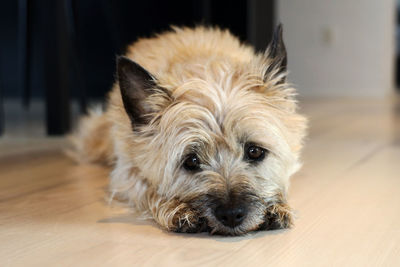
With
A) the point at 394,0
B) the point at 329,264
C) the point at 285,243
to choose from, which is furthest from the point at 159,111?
the point at 394,0

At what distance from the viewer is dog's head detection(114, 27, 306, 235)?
141cm

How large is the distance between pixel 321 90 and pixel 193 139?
5885 mm

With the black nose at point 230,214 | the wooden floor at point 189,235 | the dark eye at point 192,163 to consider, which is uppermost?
the dark eye at point 192,163

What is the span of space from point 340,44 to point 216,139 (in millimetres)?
5839

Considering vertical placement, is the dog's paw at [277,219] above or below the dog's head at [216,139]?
below

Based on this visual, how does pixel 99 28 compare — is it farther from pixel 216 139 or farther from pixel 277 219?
pixel 277 219

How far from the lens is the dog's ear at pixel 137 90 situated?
5.18ft

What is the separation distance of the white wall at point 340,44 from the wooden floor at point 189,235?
14.7 feet

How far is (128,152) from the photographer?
5.86 feet

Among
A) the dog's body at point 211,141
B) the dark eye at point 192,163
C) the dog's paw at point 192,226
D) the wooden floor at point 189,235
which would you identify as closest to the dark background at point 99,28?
the wooden floor at point 189,235

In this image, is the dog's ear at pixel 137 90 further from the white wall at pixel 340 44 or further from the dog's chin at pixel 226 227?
the white wall at pixel 340 44

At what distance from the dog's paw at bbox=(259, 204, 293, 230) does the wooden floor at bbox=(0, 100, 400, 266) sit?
0.09 ft

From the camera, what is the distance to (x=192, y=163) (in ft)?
5.00

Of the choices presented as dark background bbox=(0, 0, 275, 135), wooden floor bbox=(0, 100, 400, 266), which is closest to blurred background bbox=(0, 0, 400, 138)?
dark background bbox=(0, 0, 275, 135)
